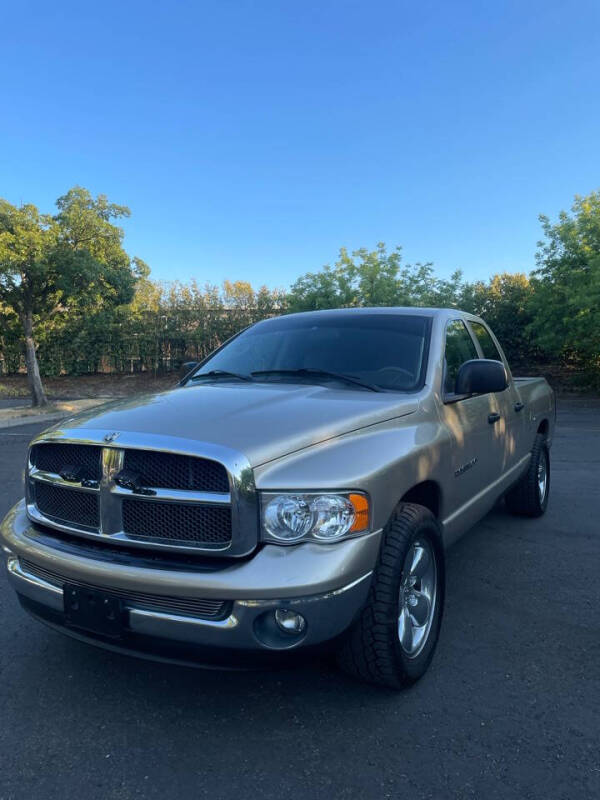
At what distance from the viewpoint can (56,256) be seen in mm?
15094

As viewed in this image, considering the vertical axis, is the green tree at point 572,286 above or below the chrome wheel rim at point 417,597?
above

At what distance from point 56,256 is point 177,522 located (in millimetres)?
14704

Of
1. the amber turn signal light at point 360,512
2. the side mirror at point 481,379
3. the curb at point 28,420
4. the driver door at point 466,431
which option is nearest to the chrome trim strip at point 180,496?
the amber turn signal light at point 360,512

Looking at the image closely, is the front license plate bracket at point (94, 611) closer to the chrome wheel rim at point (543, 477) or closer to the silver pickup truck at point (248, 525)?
the silver pickup truck at point (248, 525)

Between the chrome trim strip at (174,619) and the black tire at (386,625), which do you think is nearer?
the chrome trim strip at (174,619)

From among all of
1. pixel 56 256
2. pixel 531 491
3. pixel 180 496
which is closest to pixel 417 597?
pixel 180 496

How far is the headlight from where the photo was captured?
2.19 meters

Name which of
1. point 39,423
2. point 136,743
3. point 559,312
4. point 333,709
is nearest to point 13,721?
point 136,743

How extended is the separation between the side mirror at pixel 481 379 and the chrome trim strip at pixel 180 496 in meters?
1.69

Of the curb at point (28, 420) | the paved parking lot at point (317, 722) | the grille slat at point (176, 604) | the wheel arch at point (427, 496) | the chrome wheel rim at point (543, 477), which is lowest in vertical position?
the curb at point (28, 420)

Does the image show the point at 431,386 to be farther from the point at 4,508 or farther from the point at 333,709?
the point at 4,508

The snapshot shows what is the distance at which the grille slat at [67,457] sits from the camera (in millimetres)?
2459

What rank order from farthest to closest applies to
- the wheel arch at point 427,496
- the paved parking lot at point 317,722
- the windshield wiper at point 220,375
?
the windshield wiper at point 220,375
the wheel arch at point 427,496
the paved parking lot at point 317,722

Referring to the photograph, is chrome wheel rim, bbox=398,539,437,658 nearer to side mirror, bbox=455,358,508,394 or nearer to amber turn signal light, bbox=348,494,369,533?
amber turn signal light, bbox=348,494,369,533
